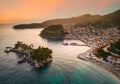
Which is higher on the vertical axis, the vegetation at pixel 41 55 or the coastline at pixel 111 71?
the vegetation at pixel 41 55

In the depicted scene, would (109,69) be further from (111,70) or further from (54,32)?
(54,32)

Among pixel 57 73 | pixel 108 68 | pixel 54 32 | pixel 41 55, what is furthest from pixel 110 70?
pixel 54 32

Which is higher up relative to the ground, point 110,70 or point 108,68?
point 108,68

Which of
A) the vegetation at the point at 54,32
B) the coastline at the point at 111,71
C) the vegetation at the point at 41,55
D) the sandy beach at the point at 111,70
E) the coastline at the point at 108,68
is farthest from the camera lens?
the vegetation at the point at 54,32

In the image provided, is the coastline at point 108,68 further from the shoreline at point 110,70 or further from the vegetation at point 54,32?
the vegetation at point 54,32

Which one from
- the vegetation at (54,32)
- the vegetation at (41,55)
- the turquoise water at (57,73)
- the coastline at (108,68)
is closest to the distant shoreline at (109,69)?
the coastline at (108,68)

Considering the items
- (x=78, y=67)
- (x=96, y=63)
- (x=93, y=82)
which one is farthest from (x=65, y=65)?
(x=93, y=82)

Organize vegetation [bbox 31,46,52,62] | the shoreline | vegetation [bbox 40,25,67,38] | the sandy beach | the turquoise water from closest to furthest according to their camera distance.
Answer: the turquoise water
the shoreline
the sandy beach
vegetation [bbox 31,46,52,62]
vegetation [bbox 40,25,67,38]

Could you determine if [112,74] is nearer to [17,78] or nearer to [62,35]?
[17,78]

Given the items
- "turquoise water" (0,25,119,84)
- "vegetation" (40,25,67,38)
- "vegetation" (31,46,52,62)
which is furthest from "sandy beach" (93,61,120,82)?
"vegetation" (40,25,67,38)

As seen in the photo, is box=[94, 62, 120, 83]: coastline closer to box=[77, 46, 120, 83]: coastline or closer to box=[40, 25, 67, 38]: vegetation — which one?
box=[77, 46, 120, 83]: coastline

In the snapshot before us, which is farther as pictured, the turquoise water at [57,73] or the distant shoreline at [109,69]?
the distant shoreline at [109,69]
